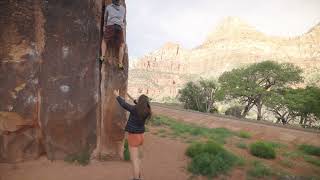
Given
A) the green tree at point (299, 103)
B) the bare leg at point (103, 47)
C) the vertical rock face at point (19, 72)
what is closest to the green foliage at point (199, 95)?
the green tree at point (299, 103)

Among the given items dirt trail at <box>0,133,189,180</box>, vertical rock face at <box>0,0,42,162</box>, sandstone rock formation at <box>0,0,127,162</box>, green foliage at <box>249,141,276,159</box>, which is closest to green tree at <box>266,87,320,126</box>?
green foliage at <box>249,141,276,159</box>

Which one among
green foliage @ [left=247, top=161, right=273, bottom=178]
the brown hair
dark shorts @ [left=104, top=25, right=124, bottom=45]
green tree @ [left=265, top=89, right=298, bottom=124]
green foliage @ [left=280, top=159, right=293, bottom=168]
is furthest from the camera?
green tree @ [left=265, top=89, right=298, bottom=124]

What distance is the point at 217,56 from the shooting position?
494 ft

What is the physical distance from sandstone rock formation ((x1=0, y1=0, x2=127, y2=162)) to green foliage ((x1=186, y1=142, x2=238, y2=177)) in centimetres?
280

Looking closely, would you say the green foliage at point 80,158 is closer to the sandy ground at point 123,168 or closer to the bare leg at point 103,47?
the sandy ground at point 123,168

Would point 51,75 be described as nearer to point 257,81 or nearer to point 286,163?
point 286,163

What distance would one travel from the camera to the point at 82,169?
7.81m

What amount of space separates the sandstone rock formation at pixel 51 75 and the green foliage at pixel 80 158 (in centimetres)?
12

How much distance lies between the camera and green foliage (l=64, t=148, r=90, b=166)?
811 centimetres

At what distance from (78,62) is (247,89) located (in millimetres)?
31748

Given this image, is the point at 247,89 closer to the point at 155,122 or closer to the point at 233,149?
the point at 155,122

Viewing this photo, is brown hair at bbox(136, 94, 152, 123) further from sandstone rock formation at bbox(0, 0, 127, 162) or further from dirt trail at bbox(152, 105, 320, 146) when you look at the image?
dirt trail at bbox(152, 105, 320, 146)

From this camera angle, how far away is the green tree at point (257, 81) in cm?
3709

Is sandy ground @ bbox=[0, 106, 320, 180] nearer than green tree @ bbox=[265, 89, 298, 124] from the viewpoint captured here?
Yes
